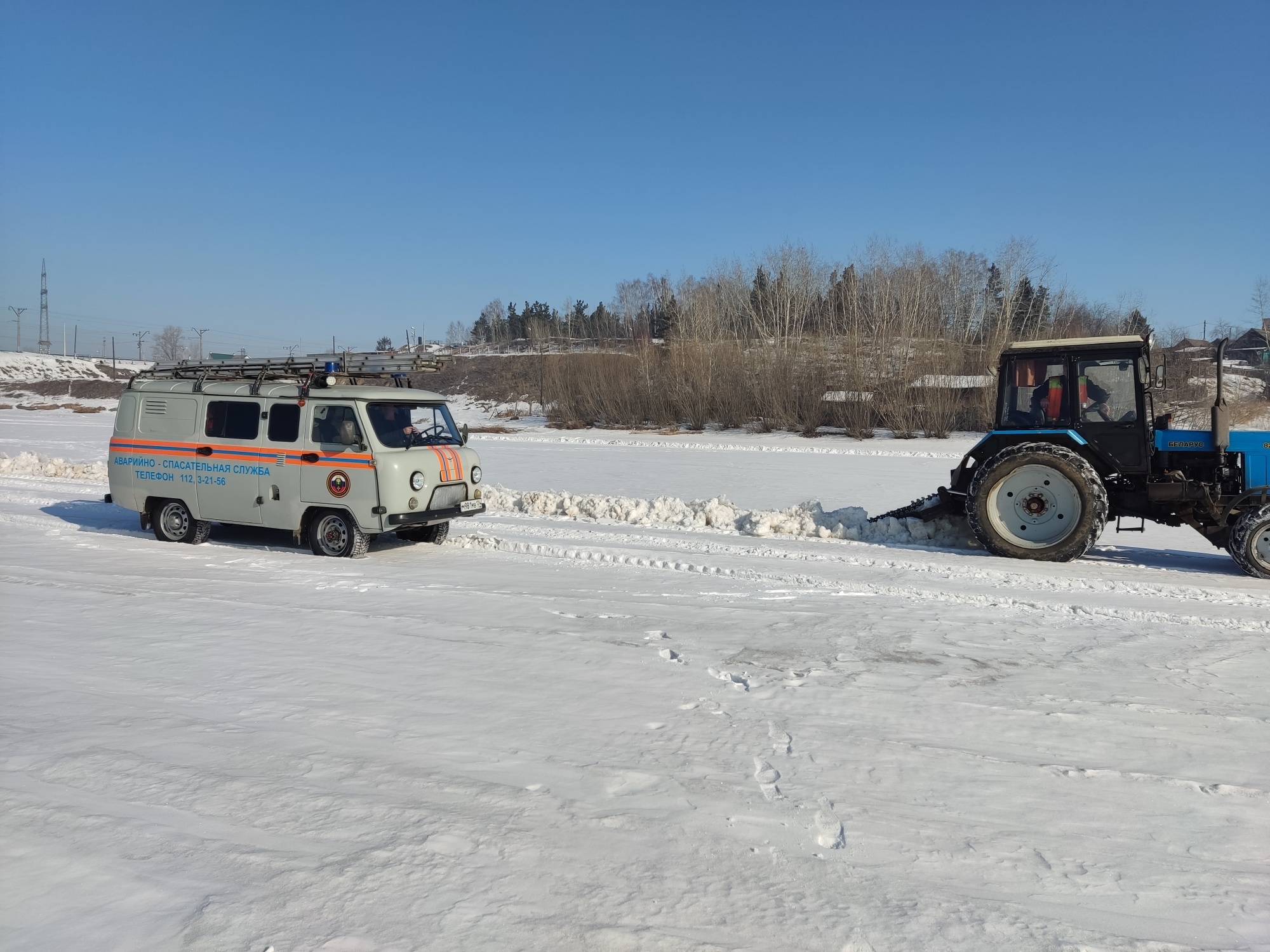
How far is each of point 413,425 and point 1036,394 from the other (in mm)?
7378

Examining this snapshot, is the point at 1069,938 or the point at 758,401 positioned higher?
the point at 758,401

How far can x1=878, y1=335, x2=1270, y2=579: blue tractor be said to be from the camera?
9.47 m

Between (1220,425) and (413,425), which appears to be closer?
(1220,425)

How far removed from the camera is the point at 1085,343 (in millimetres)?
9828

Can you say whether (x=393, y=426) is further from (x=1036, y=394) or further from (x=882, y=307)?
(x=882, y=307)

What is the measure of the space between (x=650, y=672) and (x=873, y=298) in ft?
120

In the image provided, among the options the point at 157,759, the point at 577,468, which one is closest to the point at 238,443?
the point at 157,759

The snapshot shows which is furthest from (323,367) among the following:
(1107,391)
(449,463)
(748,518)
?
(1107,391)

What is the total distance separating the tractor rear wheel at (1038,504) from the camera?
32.1ft

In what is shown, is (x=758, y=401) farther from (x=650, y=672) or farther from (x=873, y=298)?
(x=650, y=672)

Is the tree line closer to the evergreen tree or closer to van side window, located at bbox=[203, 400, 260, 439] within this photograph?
the evergreen tree

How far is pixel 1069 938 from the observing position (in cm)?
321

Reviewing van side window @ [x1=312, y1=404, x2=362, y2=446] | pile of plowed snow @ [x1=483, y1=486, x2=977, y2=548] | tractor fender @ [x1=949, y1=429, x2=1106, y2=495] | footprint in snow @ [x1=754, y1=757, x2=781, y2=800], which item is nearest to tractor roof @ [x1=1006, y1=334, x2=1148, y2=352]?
tractor fender @ [x1=949, y1=429, x2=1106, y2=495]

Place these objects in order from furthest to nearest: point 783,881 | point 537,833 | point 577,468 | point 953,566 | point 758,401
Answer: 1. point 758,401
2. point 577,468
3. point 953,566
4. point 537,833
5. point 783,881
